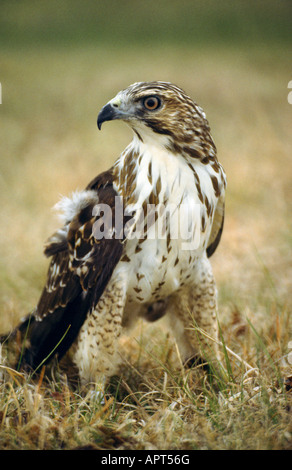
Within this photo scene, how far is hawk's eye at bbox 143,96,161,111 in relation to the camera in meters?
2.42

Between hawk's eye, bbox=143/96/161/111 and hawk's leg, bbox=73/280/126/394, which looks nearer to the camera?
hawk's eye, bbox=143/96/161/111

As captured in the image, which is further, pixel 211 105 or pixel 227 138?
pixel 211 105

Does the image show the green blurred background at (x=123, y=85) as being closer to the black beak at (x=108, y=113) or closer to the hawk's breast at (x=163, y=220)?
the hawk's breast at (x=163, y=220)

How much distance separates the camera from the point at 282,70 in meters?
6.36

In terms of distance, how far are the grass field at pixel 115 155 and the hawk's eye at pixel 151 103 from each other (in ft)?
3.59

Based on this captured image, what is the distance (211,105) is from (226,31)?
10.9 feet

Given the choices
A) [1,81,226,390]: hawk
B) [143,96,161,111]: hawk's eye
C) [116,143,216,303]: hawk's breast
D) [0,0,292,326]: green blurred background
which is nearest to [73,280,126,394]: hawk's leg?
[1,81,226,390]: hawk

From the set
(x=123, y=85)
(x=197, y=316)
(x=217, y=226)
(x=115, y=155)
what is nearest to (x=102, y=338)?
(x=197, y=316)

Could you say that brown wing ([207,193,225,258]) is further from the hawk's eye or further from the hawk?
the hawk's eye

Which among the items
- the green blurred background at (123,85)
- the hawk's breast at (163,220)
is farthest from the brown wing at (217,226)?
the green blurred background at (123,85)

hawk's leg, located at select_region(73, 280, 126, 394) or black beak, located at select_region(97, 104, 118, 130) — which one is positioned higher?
black beak, located at select_region(97, 104, 118, 130)

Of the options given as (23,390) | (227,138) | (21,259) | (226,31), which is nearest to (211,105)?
(227,138)

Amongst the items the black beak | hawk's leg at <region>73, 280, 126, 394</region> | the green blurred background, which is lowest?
hawk's leg at <region>73, 280, 126, 394</region>
